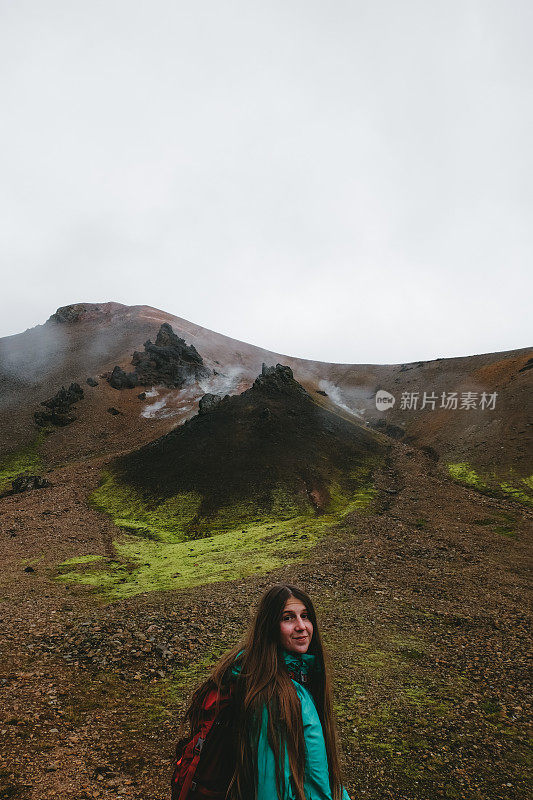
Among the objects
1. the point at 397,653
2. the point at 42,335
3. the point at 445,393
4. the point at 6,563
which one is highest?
the point at 42,335

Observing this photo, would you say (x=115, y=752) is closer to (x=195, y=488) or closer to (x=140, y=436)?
(x=195, y=488)

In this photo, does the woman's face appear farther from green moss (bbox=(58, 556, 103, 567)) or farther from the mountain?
the mountain

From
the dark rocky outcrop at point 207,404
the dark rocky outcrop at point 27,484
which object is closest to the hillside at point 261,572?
the dark rocky outcrop at point 27,484

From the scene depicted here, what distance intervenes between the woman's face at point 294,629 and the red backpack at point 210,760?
0.60 metres

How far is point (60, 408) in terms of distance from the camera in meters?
55.0

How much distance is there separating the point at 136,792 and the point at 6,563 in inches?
637

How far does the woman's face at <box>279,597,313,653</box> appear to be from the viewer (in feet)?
11.6

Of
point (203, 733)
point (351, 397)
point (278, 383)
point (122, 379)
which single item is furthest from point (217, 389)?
point (203, 733)

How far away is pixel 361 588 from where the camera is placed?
16.4 meters

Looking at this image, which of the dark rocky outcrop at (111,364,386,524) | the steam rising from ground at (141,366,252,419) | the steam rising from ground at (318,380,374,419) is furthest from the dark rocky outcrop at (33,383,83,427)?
the steam rising from ground at (318,380,374,419)

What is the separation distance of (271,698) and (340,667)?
919 centimetres

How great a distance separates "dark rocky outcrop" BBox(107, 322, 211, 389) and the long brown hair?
61329mm

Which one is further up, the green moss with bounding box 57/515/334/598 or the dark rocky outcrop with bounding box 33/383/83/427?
the dark rocky outcrop with bounding box 33/383/83/427

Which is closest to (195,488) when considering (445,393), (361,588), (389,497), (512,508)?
(389,497)
